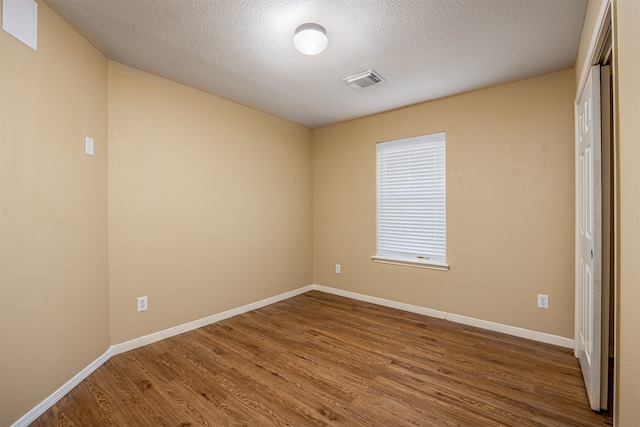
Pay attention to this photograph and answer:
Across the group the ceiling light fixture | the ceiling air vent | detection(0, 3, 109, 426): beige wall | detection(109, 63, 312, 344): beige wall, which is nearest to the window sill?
detection(109, 63, 312, 344): beige wall

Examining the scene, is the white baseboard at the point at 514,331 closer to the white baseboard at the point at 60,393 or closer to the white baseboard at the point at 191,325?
the white baseboard at the point at 191,325

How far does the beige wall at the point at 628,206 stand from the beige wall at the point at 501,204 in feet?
5.81

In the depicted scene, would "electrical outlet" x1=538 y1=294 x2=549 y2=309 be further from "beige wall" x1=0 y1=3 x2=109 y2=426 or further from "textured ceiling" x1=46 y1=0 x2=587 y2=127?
"beige wall" x1=0 y1=3 x2=109 y2=426

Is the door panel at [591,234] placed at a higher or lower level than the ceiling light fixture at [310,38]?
lower

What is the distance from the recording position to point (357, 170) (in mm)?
3949

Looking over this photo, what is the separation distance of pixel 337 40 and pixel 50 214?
2.21m

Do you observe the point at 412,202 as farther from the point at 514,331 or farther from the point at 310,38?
the point at 310,38

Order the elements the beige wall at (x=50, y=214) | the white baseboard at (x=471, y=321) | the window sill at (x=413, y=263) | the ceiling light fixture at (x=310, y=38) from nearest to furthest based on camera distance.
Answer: the beige wall at (x=50, y=214)
the ceiling light fixture at (x=310, y=38)
the white baseboard at (x=471, y=321)
the window sill at (x=413, y=263)

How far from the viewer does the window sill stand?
127 inches

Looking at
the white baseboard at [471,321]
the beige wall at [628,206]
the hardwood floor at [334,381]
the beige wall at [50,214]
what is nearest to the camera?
the beige wall at [628,206]

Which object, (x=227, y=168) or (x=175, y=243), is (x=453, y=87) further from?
(x=175, y=243)

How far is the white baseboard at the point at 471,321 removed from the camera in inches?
102

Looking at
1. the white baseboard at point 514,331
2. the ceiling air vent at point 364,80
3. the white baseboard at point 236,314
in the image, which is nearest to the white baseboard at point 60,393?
the white baseboard at point 236,314

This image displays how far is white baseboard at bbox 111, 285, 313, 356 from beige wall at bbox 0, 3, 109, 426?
7.5 inches
